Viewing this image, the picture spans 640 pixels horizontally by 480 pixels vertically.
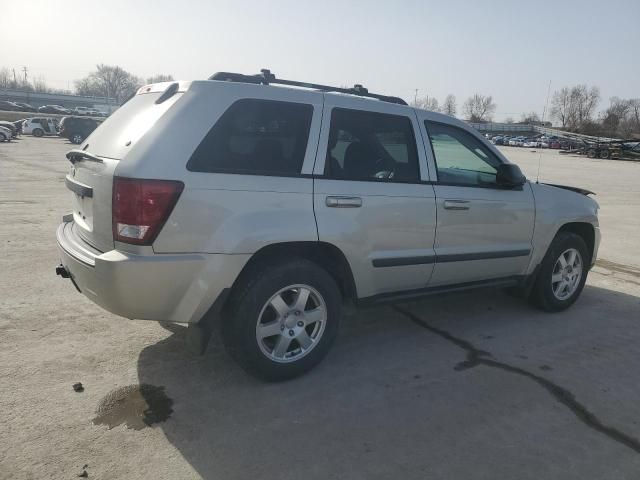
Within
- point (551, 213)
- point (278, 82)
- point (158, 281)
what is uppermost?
point (278, 82)

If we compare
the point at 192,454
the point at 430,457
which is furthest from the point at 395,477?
the point at 192,454

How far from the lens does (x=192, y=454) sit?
8.58 feet

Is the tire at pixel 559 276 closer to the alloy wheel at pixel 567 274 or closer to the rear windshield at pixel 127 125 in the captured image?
the alloy wheel at pixel 567 274

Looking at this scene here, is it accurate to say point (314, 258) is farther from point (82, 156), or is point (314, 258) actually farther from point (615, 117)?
point (615, 117)

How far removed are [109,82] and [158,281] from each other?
487ft

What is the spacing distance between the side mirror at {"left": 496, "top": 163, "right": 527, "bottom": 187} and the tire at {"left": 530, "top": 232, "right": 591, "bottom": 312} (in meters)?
1.00

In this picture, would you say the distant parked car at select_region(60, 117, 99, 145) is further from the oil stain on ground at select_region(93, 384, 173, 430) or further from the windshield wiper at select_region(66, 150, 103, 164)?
the oil stain on ground at select_region(93, 384, 173, 430)

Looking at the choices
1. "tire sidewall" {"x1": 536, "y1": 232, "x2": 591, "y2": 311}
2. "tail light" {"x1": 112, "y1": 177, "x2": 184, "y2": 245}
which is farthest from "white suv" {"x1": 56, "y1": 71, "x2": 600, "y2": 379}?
"tire sidewall" {"x1": 536, "y1": 232, "x2": 591, "y2": 311}

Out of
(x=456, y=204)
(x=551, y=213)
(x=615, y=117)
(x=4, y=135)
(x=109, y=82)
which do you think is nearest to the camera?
(x=456, y=204)

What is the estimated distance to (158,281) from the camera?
2.86 m

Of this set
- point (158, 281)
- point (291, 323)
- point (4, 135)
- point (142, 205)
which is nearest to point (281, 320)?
point (291, 323)

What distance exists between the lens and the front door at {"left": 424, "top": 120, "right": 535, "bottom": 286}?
399 centimetres

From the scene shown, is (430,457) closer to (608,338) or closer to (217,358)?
(217,358)

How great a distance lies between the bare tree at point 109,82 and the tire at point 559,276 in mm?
142233
